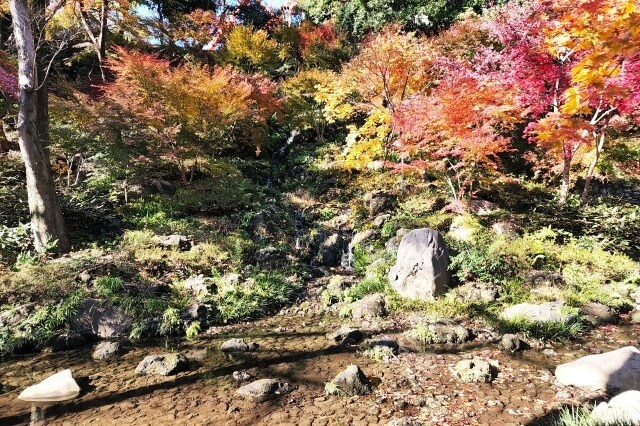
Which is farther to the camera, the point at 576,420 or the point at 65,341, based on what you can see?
the point at 65,341

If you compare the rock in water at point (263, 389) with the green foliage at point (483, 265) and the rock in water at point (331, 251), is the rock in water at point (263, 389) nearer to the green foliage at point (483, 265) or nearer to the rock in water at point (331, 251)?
the green foliage at point (483, 265)

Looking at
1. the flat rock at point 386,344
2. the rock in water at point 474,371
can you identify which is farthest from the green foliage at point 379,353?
the rock in water at point 474,371

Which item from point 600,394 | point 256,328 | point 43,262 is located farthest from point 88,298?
point 600,394

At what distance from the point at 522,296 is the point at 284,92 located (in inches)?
529

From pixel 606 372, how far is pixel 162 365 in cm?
642

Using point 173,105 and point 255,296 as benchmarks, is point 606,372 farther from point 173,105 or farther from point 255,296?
point 173,105

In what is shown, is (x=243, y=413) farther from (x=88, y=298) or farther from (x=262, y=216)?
(x=262, y=216)

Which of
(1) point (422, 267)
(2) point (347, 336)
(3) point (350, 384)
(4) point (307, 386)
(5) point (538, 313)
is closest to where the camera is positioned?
(3) point (350, 384)

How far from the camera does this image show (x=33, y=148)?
8.25 metres

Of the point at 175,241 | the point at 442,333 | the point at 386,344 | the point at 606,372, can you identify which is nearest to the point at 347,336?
the point at 386,344

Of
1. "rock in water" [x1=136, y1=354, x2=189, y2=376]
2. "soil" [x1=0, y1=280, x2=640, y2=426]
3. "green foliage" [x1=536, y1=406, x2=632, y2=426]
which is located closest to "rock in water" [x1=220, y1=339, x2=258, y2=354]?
"soil" [x1=0, y1=280, x2=640, y2=426]

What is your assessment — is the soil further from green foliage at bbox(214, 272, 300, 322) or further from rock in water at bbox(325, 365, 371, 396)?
green foliage at bbox(214, 272, 300, 322)

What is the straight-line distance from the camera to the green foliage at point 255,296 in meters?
7.82

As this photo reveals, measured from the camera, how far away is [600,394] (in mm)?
4555
